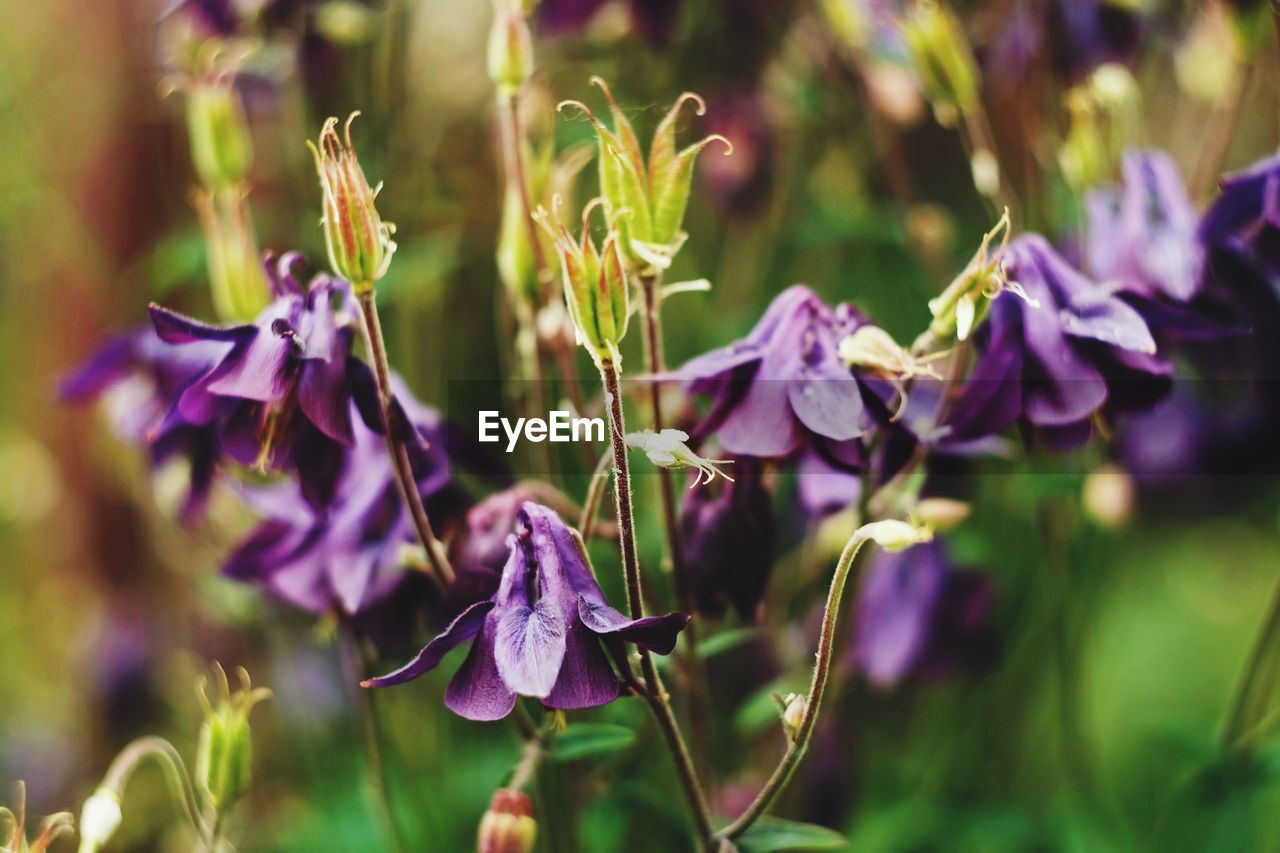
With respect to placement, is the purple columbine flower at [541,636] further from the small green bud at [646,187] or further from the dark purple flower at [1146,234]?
the dark purple flower at [1146,234]

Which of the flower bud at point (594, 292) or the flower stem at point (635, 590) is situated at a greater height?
the flower bud at point (594, 292)

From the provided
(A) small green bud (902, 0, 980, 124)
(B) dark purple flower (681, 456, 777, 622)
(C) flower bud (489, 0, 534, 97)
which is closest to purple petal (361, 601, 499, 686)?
(B) dark purple flower (681, 456, 777, 622)

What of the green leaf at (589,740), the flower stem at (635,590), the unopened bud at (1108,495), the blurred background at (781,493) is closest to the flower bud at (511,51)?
the blurred background at (781,493)

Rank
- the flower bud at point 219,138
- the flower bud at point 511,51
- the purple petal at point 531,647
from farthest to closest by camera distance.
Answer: the flower bud at point 219,138, the flower bud at point 511,51, the purple petal at point 531,647

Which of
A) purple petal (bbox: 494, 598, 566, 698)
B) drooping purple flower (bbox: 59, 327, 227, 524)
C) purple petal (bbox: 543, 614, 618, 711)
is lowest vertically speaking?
purple petal (bbox: 543, 614, 618, 711)

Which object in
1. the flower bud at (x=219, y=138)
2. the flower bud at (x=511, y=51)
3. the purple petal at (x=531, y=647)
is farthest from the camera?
the flower bud at (x=219, y=138)

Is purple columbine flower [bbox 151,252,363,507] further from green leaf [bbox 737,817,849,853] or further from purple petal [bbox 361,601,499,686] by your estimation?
green leaf [bbox 737,817,849,853]

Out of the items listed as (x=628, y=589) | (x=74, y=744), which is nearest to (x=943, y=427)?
(x=628, y=589)

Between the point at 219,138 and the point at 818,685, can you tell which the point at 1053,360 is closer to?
the point at 818,685
